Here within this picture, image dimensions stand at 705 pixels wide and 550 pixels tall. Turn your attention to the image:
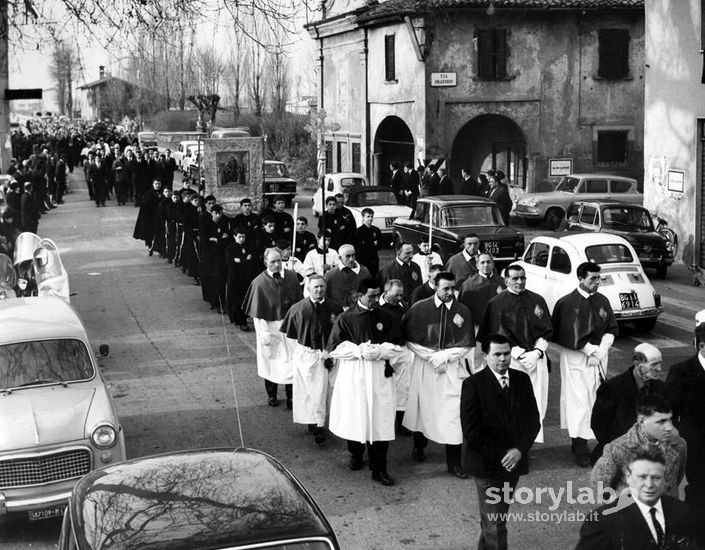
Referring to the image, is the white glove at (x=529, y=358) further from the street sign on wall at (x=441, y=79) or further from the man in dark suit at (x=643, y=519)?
the street sign on wall at (x=441, y=79)

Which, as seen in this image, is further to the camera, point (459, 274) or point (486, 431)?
point (459, 274)

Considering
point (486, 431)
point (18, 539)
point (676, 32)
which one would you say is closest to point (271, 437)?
point (18, 539)

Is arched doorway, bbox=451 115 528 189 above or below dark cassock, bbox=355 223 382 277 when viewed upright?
above

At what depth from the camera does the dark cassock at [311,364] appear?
10523mm

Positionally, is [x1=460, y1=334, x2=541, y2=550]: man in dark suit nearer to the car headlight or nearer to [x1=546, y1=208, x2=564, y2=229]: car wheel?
the car headlight

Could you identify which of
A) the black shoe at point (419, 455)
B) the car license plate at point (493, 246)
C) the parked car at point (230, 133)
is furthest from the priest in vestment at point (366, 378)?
the parked car at point (230, 133)

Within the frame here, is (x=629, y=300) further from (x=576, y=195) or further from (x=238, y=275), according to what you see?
(x=576, y=195)

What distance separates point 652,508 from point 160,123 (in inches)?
2684

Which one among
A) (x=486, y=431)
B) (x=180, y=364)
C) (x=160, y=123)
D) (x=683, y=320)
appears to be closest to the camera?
Result: (x=486, y=431)

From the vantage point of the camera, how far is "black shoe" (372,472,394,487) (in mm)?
9293

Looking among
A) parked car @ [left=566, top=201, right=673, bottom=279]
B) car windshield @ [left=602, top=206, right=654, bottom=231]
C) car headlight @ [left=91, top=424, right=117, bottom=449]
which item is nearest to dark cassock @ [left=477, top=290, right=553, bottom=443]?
car headlight @ [left=91, top=424, right=117, bottom=449]

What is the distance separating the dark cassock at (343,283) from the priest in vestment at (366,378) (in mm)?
3276

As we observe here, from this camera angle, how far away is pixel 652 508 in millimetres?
4941

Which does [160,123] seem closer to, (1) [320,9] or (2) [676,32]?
(2) [676,32]
